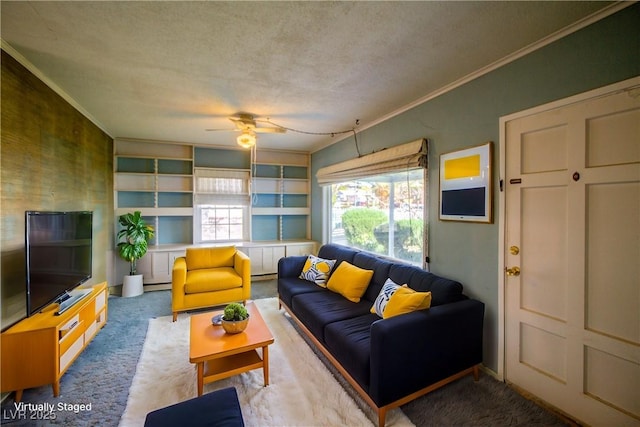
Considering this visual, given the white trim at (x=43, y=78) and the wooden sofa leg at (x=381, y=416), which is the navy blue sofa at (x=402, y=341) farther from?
the white trim at (x=43, y=78)

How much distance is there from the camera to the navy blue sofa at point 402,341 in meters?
1.72

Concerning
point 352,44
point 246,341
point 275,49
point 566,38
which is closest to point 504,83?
point 566,38

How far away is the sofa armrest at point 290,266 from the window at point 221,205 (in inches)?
76.8

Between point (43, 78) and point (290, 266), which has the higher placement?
point (43, 78)

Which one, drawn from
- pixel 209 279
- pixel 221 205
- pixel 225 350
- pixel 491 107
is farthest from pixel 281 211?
pixel 491 107

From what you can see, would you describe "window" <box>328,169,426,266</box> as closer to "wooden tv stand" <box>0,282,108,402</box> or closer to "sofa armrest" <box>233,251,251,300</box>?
"sofa armrest" <box>233,251,251,300</box>

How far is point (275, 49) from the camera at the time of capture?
6.38 ft

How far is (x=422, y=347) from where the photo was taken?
6.07 ft

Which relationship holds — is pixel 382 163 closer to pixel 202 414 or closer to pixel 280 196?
pixel 280 196

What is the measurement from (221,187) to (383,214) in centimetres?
317

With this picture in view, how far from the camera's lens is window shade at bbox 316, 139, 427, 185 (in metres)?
2.79

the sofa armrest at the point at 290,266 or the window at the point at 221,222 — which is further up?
the window at the point at 221,222

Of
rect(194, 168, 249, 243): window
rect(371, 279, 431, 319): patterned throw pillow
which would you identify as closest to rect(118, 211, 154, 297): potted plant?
rect(194, 168, 249, 243): window

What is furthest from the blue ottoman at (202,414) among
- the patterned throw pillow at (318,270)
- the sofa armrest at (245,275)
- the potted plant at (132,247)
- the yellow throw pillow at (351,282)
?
the potted plant at (132,247)
